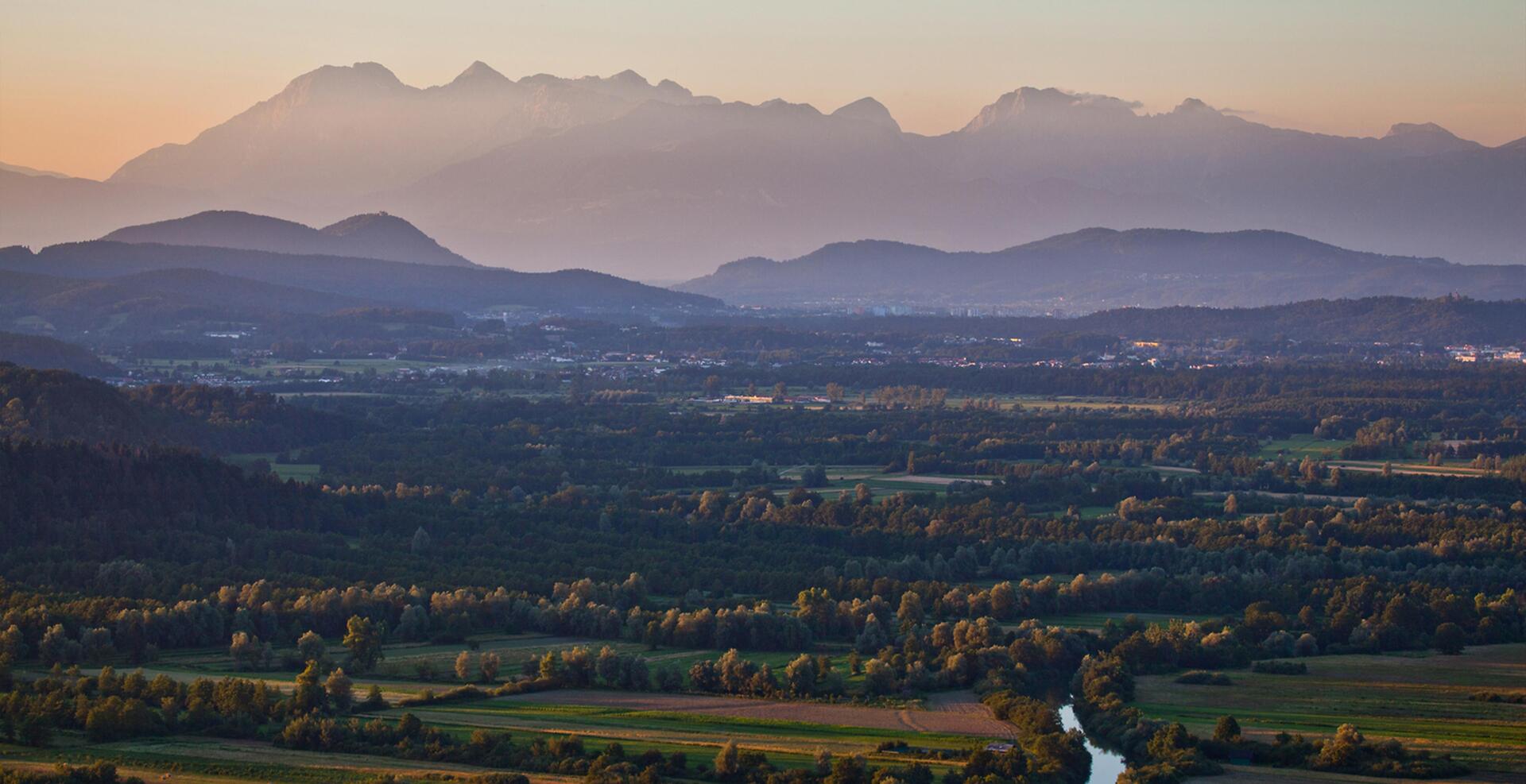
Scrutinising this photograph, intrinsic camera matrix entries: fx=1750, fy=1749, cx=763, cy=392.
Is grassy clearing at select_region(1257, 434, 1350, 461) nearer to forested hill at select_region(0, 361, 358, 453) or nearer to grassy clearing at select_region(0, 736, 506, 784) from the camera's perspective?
forested hill at select_region(0, 361, 358, 453)

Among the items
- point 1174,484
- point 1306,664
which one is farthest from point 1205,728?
point 1174,484

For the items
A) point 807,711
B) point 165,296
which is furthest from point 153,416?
point 165,296

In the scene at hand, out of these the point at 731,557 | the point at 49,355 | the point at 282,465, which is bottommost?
the point at 731,557

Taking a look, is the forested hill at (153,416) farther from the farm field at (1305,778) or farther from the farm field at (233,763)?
the farm field at (1305,778)

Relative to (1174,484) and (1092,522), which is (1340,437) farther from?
(1092,522)

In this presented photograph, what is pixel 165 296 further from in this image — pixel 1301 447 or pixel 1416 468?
pixel 1416 468

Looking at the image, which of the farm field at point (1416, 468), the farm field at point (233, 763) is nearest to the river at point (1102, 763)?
the farm field at point (233, 763)
